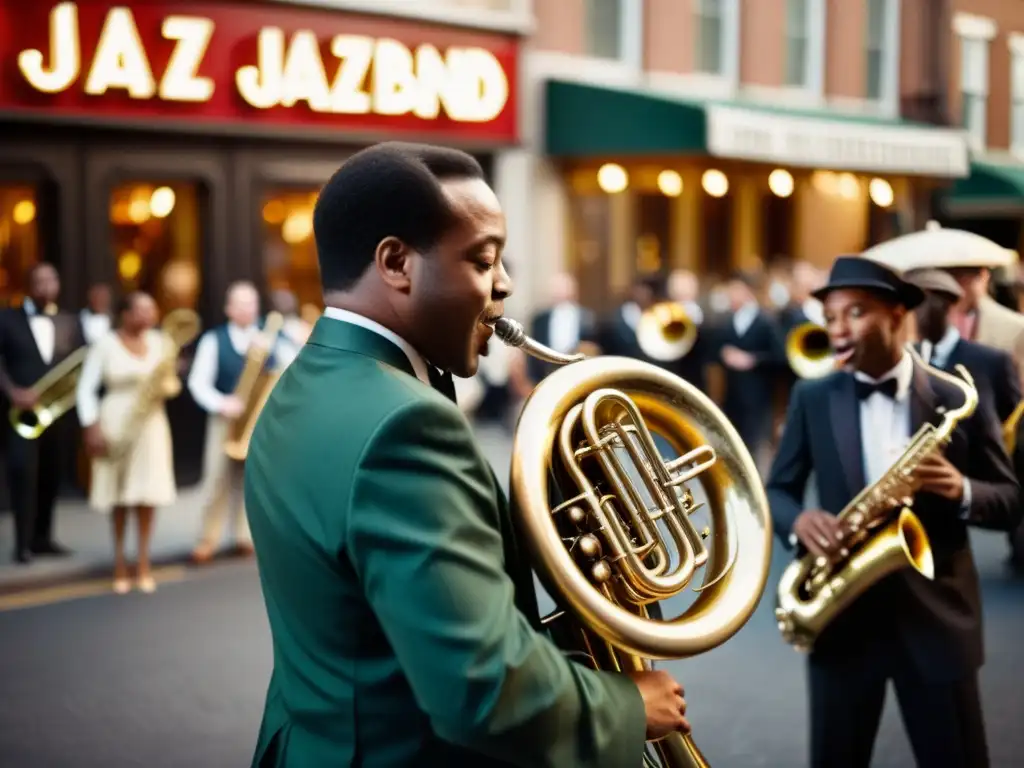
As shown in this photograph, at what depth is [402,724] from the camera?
2225mm

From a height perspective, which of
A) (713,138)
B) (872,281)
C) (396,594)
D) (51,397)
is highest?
(713,138)

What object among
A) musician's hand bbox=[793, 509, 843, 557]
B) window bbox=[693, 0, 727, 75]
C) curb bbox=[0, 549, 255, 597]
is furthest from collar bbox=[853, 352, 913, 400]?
window bbox=[693, 0, 727, 75]

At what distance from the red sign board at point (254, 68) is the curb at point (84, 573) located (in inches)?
187

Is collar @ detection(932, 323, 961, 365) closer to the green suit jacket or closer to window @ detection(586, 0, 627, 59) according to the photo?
the green suit jacket

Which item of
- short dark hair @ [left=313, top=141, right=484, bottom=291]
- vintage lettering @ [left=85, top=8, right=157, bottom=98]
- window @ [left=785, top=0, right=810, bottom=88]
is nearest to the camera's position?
short dark hair @ [left=313, top=141, right=484, bottom=291]

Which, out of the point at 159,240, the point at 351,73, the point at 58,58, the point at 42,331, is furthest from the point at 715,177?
the point at 42,331

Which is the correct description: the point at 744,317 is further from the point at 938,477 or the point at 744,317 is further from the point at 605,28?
the point at 938,477

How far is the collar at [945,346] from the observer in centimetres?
589

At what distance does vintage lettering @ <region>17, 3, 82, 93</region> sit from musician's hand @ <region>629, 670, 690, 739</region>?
1182 centimetres

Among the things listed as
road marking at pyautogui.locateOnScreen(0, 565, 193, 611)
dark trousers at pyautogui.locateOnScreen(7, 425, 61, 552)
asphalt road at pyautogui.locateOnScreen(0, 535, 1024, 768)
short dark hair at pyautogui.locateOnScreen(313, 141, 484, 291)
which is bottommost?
asphalt road at pyautogui.locateOnScreen(0, 535, 1024, 768)

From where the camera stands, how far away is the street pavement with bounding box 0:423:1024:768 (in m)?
6.22

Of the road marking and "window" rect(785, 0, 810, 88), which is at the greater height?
"window" rect(785, 0, 810, 88)

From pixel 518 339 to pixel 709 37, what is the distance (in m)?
18.5

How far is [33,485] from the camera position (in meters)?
10.4
